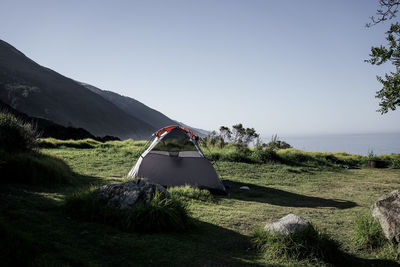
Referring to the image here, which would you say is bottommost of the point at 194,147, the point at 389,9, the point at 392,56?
the point at 194,147

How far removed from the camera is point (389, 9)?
10.3 metres

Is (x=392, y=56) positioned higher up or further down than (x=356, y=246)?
higher up

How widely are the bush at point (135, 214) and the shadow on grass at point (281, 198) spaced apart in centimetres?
398

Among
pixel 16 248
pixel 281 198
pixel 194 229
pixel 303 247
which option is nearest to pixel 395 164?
pixel 281 198

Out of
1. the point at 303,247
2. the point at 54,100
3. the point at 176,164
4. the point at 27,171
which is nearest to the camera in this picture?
the point at 303,247

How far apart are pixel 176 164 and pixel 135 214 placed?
16.8ft

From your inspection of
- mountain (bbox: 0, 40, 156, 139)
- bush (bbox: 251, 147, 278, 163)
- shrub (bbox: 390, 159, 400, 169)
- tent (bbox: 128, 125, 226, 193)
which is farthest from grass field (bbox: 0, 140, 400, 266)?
mountain (bbox: 0, 40, 156, 139)

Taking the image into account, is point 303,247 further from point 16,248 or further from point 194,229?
point 16,248

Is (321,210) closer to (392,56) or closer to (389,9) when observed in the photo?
(392,56)

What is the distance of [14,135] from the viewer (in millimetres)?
8906

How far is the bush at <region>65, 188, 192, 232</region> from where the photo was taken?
5230 millimetres

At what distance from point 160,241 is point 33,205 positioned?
8.78ft

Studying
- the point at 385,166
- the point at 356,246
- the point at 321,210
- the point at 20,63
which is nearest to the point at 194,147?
the point at 321,210

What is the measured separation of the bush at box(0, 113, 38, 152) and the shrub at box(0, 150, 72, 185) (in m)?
0.76
